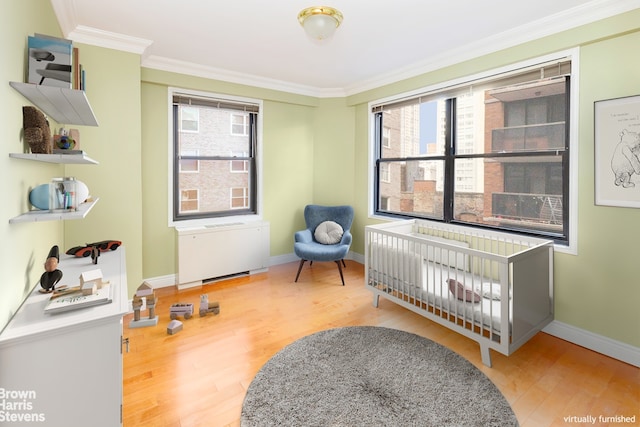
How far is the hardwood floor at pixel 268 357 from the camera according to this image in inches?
68.1

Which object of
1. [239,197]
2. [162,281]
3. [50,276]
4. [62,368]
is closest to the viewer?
[62,368]

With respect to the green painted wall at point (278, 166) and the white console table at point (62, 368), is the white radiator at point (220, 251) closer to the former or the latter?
the green painted wall at point (278, 166)

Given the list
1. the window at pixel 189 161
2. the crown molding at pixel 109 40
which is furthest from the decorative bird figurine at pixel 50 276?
the window at pixel 189 161

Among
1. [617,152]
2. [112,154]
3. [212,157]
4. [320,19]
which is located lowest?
[617,152]

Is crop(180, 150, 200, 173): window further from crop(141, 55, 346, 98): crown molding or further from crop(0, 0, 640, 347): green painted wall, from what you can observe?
crop(141, 55, 346, 98): crown molding

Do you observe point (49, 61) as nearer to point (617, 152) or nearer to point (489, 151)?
point (489, 151)

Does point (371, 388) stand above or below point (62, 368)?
below

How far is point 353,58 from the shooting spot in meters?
3.27

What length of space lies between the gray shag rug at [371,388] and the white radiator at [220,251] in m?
1.70

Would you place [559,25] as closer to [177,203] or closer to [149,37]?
[149,37]

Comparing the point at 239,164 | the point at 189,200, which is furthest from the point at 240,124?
the point at 189,200

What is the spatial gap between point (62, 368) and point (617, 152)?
337 cm

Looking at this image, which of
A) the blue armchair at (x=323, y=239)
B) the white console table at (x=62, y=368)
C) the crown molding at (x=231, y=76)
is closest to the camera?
the white console table at (x=62, y=368)

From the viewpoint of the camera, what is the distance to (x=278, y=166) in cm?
434
